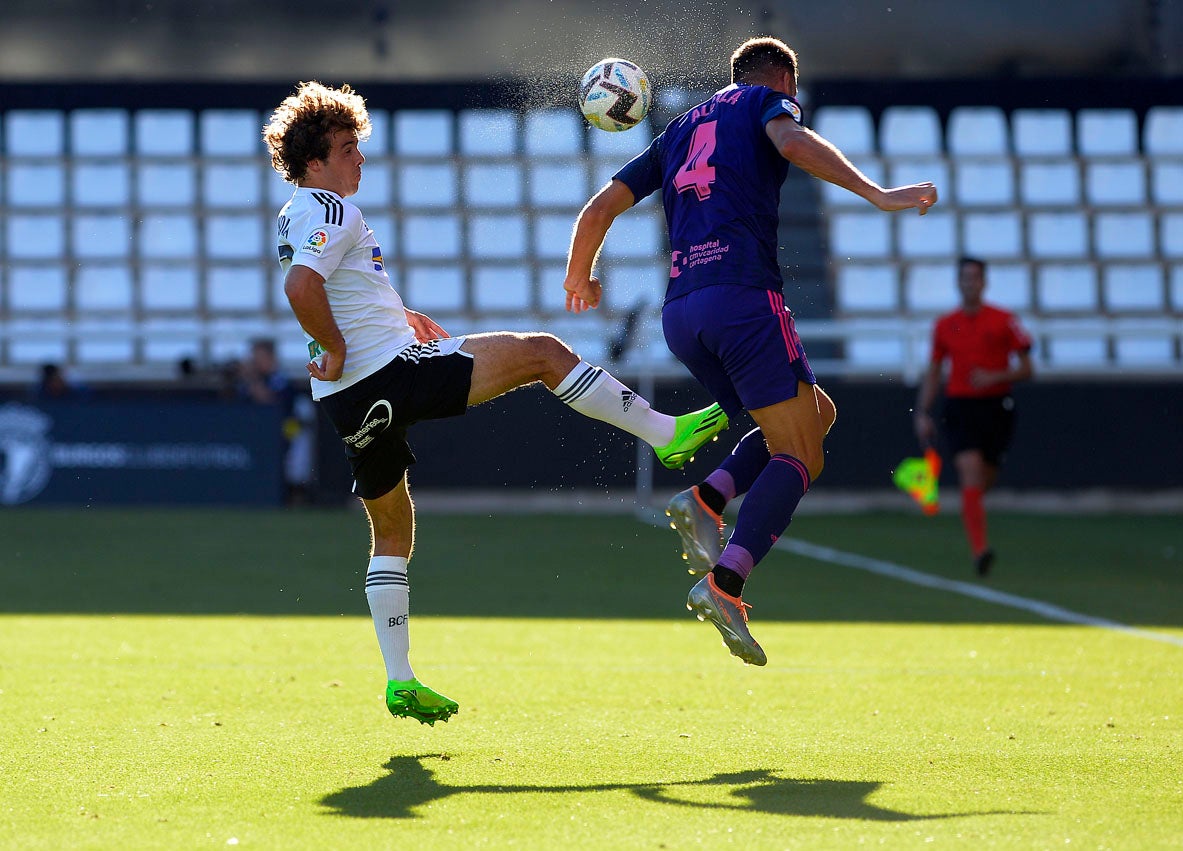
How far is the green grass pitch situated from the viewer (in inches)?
142

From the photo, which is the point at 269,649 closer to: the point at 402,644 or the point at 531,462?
the point at 402,644

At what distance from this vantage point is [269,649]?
22.0 feet

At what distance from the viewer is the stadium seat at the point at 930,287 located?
72.0ft

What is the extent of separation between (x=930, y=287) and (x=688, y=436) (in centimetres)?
1741

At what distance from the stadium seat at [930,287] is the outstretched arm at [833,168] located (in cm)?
1737

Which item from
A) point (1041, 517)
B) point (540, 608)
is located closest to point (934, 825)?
point (540, 608)

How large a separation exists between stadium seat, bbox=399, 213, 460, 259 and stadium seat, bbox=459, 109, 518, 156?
3.20 ft

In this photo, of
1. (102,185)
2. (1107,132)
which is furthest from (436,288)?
(1107,132)

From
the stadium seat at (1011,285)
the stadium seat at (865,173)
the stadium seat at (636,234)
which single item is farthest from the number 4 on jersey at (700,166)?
the stadium seat at (1011,285)

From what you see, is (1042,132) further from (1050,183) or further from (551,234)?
(551,234)

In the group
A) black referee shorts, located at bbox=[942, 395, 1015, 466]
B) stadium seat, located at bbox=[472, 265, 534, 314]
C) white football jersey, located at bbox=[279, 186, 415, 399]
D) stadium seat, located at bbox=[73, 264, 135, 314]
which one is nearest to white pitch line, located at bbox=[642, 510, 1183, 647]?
black referee shorts, located at bbox=[942, 395, 1015, 466]

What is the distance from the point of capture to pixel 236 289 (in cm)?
2206

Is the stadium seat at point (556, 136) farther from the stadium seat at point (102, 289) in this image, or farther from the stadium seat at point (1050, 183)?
the stadium seat at point (1050, 183)

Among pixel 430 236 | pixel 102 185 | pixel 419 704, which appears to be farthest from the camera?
pixel 102 185
